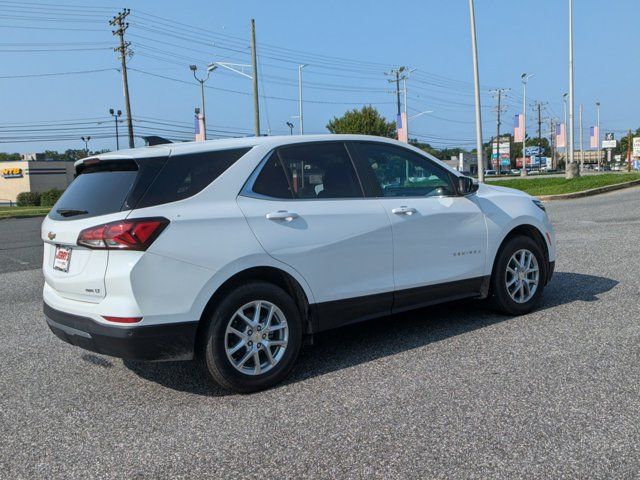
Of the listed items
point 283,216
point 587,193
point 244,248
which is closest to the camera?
point 244,248

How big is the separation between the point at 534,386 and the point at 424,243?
1.51 m

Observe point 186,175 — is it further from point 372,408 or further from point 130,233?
point 372,408

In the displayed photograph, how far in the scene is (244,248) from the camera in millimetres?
4070

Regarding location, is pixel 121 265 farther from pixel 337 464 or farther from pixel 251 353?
pixel 337 464

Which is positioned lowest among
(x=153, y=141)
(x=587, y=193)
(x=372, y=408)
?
(x=372, y=408)

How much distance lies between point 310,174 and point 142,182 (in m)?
1.27

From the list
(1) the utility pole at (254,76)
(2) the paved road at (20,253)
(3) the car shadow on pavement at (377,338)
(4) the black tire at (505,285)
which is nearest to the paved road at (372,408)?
(3) the car shadow on pavement at (377,338)

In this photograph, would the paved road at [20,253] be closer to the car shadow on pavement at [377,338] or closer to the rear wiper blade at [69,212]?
the rear wiper blade at [69,212]

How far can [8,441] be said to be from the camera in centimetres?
356

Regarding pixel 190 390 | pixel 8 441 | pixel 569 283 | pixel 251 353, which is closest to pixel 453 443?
pixel 251 353

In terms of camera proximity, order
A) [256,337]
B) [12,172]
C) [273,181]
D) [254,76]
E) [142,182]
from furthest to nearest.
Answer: [12,172] → [254,76] → [273,181] → [256,337] → [142,182]

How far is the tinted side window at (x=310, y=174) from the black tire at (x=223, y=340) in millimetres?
715

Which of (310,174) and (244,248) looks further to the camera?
(310,174)

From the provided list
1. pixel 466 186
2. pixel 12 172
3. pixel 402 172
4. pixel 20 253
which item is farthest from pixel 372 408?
pixel 12 172
